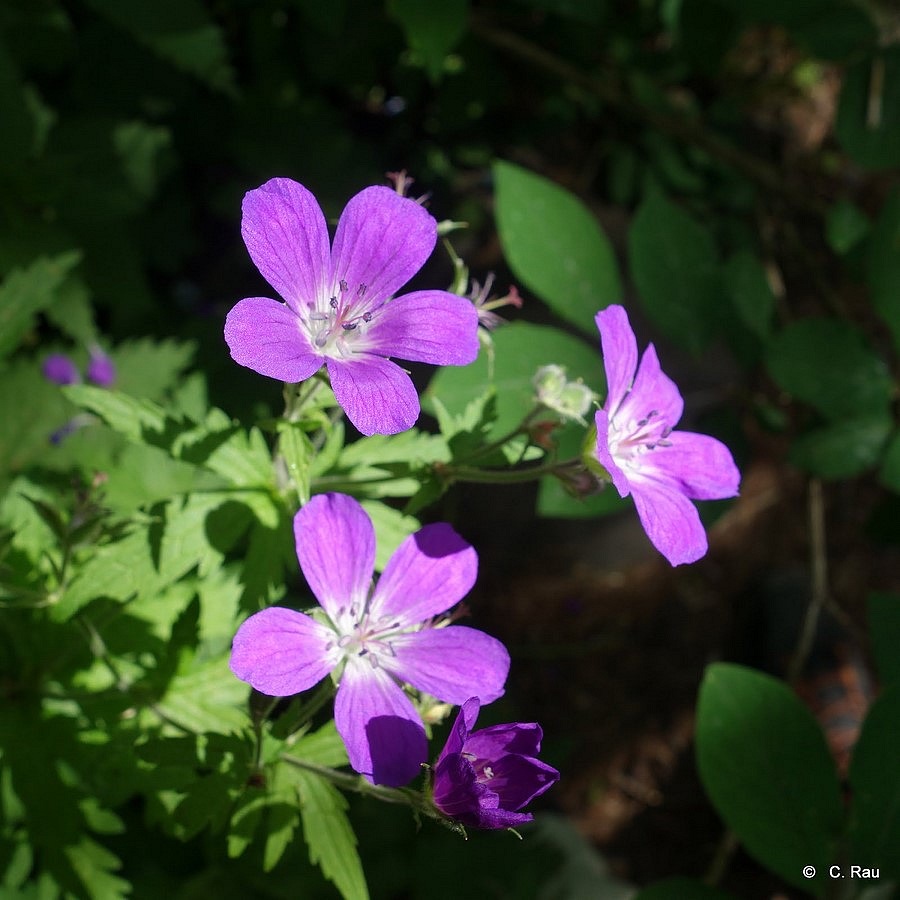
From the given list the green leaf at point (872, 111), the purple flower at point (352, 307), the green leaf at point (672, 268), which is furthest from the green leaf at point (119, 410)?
the green leaf at point (872, 111)

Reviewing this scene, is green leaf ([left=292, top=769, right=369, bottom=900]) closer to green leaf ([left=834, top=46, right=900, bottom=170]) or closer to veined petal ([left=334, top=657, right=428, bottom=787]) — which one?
veined petal ([left=334, top=657, right=428, bottom=787])

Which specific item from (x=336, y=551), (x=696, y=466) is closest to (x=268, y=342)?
(x=336, y=551)

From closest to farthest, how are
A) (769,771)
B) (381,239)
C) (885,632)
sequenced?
(381,239) < (769,771) < (885,632)

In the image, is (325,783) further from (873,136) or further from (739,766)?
(873,136)

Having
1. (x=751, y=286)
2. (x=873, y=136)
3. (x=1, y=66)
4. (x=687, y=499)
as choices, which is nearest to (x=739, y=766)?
(x=687, y=499)

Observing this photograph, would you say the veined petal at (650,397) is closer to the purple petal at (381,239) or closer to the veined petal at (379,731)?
the purple petal at (381,239)

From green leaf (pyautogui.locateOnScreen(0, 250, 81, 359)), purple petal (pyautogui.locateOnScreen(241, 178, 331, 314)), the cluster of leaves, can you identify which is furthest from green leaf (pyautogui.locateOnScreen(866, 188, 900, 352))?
green leaf (pyautogui.locateOnScreen(0, 250, 81, 359))

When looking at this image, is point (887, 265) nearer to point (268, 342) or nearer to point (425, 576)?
point (425, 576)
